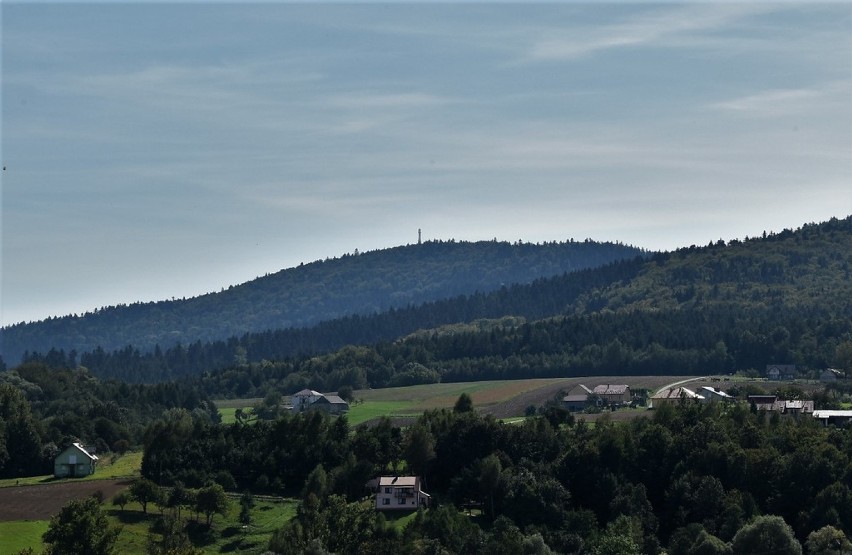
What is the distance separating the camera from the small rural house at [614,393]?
596 feet

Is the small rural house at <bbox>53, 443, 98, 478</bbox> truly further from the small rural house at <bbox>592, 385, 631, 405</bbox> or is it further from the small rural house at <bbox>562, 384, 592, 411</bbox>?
the small rural house at <bbox>592, 385, 631, 405</bbox>

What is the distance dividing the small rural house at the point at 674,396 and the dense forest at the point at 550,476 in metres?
18.4

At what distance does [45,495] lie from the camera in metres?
124

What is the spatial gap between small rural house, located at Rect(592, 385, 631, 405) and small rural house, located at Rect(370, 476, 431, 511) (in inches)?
2539

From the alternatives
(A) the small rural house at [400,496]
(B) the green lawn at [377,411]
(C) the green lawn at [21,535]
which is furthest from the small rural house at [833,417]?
(C) the green lawn at [21,535]

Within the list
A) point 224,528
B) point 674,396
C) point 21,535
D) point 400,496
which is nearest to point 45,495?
Answer: point 21,535

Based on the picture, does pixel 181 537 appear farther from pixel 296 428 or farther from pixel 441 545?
pixel 296 428

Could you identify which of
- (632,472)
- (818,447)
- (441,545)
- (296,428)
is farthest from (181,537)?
(818,447)

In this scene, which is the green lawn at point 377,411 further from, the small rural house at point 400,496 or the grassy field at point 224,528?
the grassy field at point 224,528

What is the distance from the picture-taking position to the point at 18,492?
126 meters

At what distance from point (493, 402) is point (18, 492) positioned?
2987 inches

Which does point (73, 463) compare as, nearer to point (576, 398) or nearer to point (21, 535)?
point (21, 535)

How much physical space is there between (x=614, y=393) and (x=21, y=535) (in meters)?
92.1

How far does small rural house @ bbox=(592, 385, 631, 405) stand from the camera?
18175 centimetres
